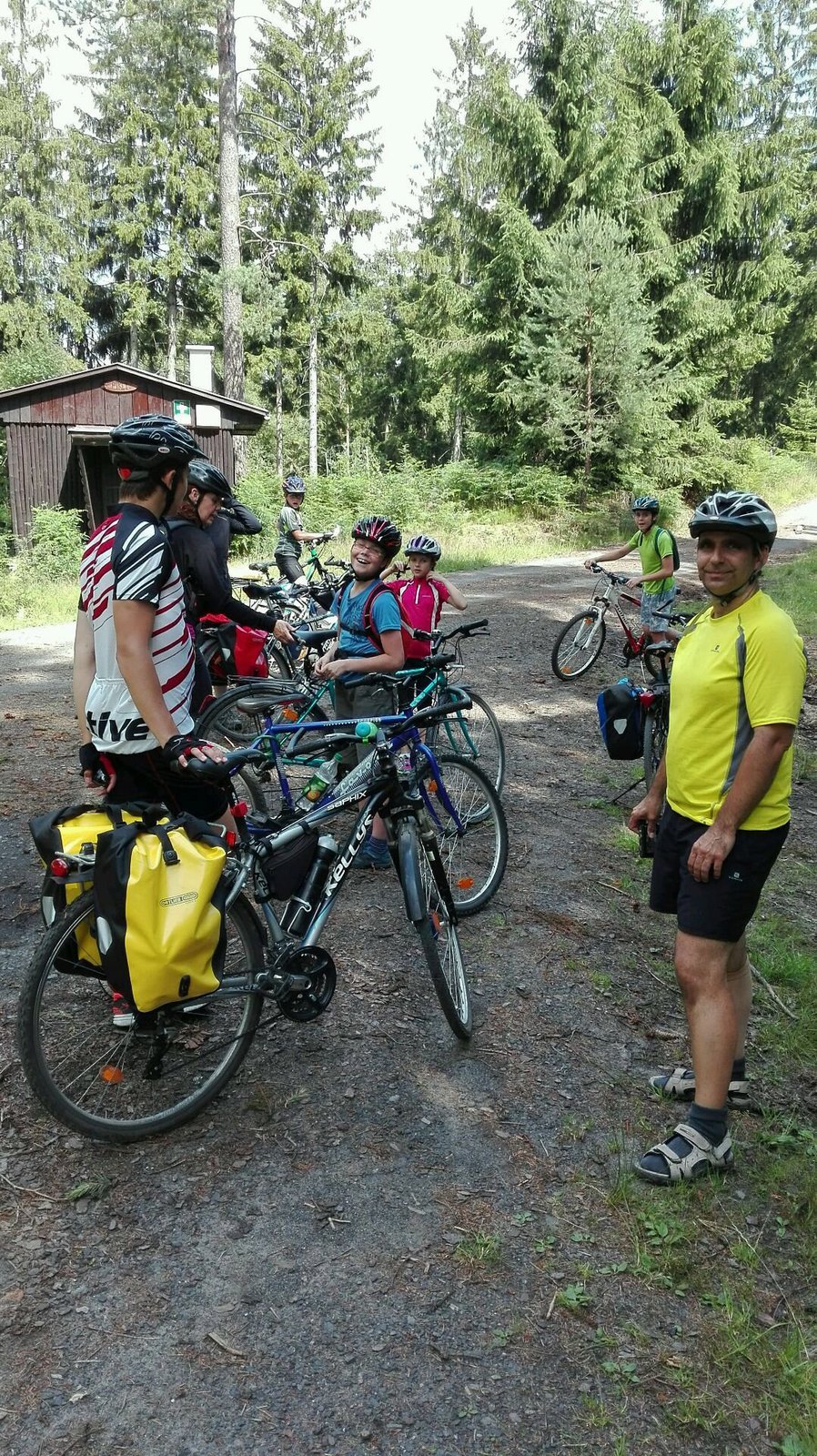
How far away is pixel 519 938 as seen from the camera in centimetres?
466

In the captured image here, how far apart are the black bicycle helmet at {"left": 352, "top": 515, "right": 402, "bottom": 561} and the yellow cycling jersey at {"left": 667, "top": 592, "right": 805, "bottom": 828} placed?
80.8 inches

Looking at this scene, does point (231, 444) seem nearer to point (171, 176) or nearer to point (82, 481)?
point (82, 481)

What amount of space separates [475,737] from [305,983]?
3.13 meters

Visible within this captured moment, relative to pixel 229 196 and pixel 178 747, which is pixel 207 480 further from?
pixel 229 196

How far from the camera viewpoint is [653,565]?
9.45 metres

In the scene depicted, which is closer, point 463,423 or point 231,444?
point 231,444

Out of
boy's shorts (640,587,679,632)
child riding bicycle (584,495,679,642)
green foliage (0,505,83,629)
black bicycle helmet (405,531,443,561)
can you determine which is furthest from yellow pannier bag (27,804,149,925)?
green foliage (0,505,83,629)

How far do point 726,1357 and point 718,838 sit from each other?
1.36 meters

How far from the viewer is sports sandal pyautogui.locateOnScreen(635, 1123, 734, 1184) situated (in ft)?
9.96

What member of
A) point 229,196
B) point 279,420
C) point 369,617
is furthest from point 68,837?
point 279,420

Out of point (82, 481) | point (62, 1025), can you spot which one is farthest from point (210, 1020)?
point (82, 481)

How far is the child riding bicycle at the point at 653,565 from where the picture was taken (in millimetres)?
9227

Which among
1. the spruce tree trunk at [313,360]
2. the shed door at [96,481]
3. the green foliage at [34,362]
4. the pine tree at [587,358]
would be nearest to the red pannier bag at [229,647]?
the shed door at [96,481]

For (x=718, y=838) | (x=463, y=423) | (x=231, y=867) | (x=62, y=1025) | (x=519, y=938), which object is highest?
(x=463, y=423)
